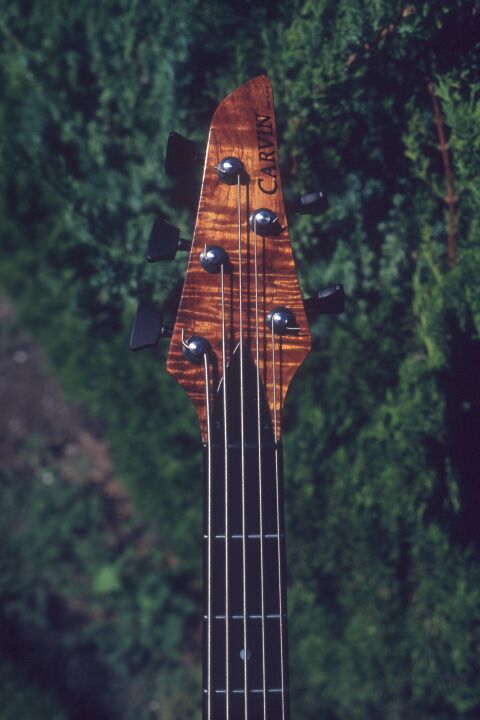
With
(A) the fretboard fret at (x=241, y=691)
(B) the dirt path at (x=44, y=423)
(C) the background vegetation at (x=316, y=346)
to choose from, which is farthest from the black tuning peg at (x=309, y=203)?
(B) the dirt path at (x=44, y=423)

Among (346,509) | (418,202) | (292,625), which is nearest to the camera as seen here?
(418,202)

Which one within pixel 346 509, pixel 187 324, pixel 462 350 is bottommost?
pixel 346 509

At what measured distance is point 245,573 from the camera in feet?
5.51

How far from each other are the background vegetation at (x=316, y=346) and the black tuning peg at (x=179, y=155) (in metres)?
0.73

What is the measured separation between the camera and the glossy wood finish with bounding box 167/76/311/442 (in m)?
1.61

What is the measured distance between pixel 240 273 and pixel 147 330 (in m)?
0.30

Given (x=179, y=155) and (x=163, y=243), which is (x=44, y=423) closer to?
(x=163, y=243)

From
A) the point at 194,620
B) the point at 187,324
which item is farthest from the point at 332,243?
the point at 194,620

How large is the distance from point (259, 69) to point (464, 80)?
2.52 feet

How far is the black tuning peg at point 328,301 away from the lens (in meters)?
1.67

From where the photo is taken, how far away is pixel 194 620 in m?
3.12

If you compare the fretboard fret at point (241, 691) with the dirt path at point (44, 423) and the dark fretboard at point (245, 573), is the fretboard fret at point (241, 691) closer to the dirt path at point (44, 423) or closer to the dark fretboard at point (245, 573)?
the dark fretboard at point (245, 573)

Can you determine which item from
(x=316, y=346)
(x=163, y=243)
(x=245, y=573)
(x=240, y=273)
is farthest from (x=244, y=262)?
(x=316, y=346)

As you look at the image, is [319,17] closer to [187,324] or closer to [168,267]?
[168,267]
